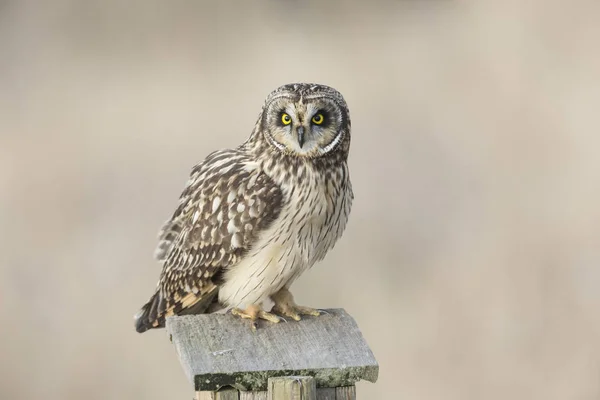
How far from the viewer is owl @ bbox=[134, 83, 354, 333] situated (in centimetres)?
441

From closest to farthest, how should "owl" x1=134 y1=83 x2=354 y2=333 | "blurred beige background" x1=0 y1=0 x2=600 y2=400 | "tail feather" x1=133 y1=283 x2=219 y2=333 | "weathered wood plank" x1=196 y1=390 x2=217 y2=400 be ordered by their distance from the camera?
1. "weathered wood plank" x1=196 y1=390 x2=217 y2=400
2. "owl" x1=134 y1=83 x2=354 y2=333
3. "tail feather" x1=133 y1=283 x2=219 y2=333
4. "blurred beige background" x1=0 y1=0 x2=600 y2=400

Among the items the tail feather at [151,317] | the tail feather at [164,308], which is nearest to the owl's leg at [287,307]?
the tail feather at [164,308]

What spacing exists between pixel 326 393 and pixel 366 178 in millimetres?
4825

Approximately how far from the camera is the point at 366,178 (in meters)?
8.17

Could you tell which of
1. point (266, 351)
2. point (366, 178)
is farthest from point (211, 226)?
point (366, 178)

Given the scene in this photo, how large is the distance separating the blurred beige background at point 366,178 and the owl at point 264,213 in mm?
2413

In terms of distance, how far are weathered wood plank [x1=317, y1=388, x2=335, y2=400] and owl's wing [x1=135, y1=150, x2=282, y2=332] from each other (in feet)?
3.75

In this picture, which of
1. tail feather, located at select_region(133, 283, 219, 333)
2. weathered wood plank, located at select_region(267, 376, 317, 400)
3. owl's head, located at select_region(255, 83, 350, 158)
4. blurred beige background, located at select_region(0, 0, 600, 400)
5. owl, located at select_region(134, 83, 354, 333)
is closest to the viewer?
weathered wood plank, located at select_region(267, 376, 317, 400)

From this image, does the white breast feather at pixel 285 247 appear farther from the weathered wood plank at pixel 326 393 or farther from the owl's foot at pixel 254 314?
the weathered wood plank at pixel 326 393

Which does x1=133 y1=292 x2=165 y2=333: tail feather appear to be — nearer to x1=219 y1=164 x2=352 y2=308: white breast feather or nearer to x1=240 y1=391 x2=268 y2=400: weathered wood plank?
x1=219 y1=164 x2=352 y2=308: white breast feather

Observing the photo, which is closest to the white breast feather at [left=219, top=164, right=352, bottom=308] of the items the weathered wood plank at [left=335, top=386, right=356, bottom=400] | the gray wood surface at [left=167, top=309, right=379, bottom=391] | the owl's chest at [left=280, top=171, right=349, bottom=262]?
the owl's chest at [left=280, top=171, right=349, bottom=262]

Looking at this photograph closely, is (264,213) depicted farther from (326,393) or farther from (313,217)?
(326,393)

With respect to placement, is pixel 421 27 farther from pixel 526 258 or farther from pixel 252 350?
pixel 252 350

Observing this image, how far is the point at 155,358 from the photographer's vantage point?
707 cm
